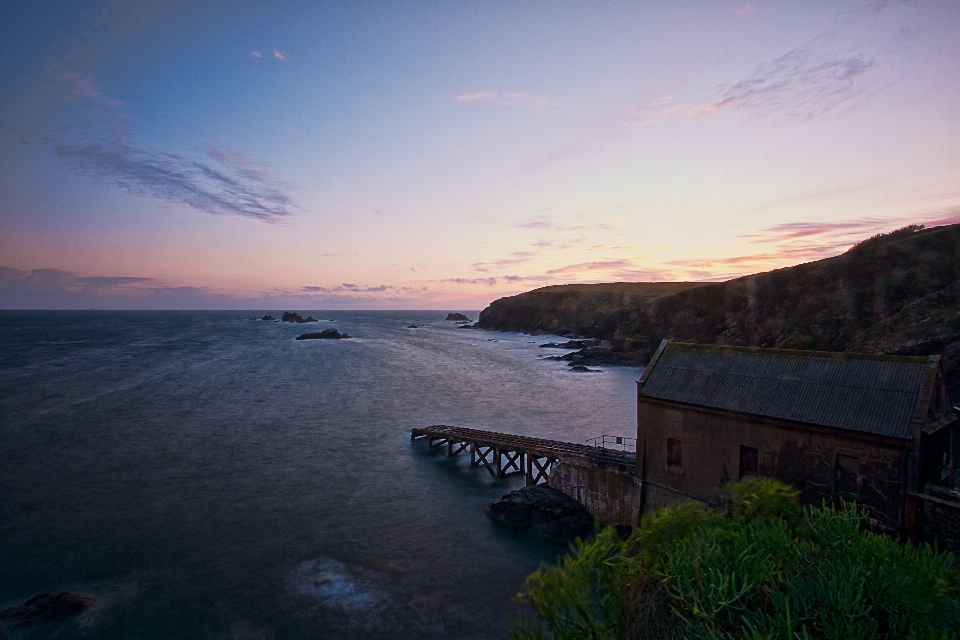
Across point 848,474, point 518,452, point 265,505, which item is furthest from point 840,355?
point 265,505

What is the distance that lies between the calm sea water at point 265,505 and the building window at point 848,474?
40.6 ft

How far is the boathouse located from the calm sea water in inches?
327

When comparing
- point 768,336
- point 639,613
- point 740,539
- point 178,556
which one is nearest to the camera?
point 639,613

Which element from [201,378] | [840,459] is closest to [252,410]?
[201,378]

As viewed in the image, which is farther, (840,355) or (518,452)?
(518,452)

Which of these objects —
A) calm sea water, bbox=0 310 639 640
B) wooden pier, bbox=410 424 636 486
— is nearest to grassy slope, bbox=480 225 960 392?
calm sea water, bbox=0 310 639 640

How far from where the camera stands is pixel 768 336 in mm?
64625

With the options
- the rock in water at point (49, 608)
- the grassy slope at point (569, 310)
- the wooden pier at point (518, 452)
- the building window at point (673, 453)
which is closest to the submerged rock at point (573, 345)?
the grassy slope at point (569, 310)

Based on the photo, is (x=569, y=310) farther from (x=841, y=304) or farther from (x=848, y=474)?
(x=848, y=474)

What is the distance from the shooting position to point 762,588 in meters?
7.52

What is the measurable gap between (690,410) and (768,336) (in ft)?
175

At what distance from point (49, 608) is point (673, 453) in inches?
976

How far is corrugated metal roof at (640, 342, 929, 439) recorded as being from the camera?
16.0m

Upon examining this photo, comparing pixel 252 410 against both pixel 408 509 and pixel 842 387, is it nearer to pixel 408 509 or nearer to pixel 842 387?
pixel 408 509
